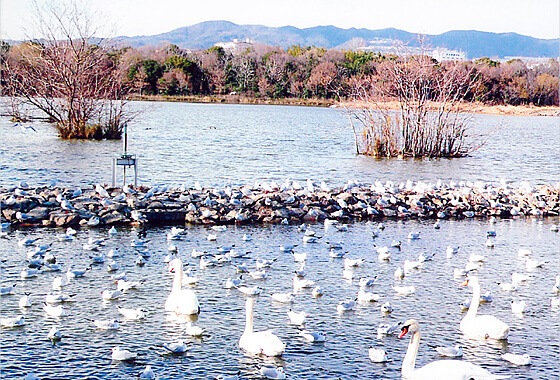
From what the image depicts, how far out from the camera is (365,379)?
320 inches

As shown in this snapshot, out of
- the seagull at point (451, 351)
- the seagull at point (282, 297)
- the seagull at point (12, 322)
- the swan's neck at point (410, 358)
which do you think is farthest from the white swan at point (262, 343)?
the seagull at point (12, 322)

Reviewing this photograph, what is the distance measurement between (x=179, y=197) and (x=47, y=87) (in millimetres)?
16815

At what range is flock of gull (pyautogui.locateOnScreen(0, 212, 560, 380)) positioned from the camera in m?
8.39

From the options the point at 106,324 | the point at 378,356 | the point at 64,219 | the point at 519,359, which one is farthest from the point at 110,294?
the point at 519,359

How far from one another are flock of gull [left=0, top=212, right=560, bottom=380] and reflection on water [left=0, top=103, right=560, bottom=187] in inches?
347

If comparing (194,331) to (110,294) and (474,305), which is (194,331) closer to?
(110,294)

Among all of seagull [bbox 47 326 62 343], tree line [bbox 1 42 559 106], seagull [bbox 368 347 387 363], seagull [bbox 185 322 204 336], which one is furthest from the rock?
tree line [bbox 1 42 559 106]

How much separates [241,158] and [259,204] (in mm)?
13063

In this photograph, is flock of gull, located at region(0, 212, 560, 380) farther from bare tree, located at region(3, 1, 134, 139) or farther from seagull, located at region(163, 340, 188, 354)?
bare tree, located at region(3, 1, 134, 139)

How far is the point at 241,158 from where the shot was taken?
3036 cm

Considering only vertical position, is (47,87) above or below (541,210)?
above

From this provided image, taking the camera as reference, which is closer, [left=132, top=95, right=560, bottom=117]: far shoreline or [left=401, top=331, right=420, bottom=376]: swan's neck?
[left=401, top=331, right=420, bottom=376]: swan's neck

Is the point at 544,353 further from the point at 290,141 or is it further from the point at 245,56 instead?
the point at 245,56

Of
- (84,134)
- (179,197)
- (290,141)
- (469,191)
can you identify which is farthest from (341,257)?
(290,141)
